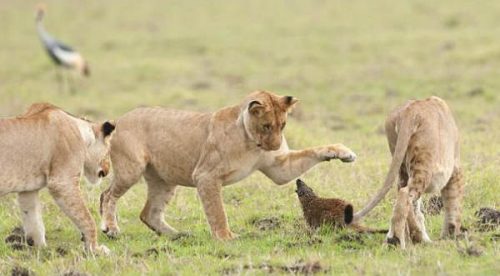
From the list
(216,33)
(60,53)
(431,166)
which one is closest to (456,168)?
(431,166)

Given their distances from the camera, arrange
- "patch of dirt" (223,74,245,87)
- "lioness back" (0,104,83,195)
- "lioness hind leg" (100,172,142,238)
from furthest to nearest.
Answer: "patch of dirt" (223,74,245,87) → "lioness hind leg" (100,172,142,238) → "lioness back" (0,104,83,195)

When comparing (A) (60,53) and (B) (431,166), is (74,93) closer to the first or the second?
(A) (60,53)

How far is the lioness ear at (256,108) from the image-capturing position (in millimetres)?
6637

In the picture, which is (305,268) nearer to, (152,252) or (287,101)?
(152,252)

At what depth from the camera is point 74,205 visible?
21.7ft

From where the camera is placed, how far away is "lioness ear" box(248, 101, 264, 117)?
21.8 ft

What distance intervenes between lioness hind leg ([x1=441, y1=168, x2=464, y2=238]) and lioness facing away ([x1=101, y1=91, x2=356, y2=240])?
76 centimetres

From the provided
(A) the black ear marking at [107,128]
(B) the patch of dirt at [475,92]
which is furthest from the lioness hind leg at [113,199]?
(B) the patch of dirt at [475,92]

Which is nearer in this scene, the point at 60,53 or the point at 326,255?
the point at 326,255

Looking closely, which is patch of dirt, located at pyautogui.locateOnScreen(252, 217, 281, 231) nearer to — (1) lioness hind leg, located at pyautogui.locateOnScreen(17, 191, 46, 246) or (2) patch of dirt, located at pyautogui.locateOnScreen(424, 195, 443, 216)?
(2) patch of dirt, located at pyautogui.locateOnScreen(424, 195, 443, 216)

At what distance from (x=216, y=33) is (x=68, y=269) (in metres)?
16.9

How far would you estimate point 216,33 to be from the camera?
74.1 feet

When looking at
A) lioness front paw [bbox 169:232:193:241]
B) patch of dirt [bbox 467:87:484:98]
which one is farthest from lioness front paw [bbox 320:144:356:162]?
patch of dirt [bbox 467:87:484:98]

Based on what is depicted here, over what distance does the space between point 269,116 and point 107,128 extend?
48.1 inches
